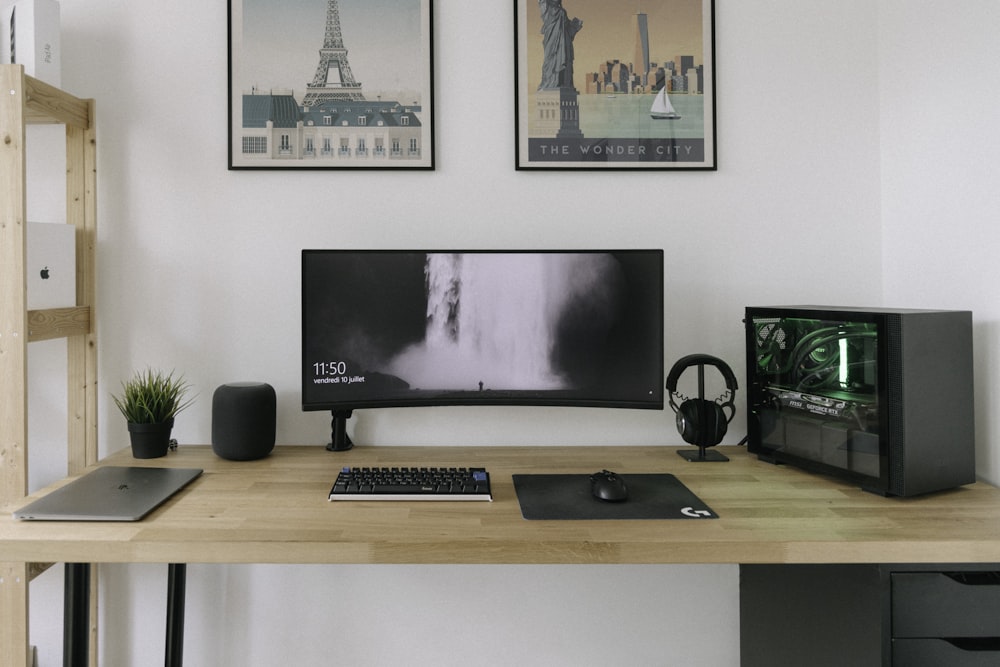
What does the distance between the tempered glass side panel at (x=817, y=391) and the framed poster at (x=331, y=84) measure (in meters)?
1.04

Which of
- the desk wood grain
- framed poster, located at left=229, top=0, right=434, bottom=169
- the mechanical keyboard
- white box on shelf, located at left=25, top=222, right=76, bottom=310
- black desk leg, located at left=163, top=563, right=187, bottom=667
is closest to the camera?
the desk wood grain

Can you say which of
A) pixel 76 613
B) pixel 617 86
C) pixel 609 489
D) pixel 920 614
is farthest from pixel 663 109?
pixel 76 613

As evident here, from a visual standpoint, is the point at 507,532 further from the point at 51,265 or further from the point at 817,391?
the point at 51,265

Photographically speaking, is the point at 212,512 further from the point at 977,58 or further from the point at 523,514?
the point at 977,58

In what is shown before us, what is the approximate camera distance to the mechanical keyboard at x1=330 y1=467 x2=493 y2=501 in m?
1.27

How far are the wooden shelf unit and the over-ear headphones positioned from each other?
1482 mm

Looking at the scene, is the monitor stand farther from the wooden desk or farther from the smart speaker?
the wooden desk

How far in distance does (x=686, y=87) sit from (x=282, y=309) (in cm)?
130

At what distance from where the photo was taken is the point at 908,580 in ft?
3.60

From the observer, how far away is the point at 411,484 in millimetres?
1306

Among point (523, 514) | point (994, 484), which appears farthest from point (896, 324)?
point (523, 514)

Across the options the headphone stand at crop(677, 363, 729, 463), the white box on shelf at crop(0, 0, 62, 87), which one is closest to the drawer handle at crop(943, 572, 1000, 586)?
the headphone stand at crop(677, 363, 729, 463)

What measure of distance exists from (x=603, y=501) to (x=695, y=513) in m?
0.18

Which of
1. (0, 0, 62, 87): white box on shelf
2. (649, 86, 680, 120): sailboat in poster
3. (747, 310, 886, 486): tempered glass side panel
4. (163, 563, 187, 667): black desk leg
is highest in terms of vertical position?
(0, 0, 62, 87): white box on shelf
